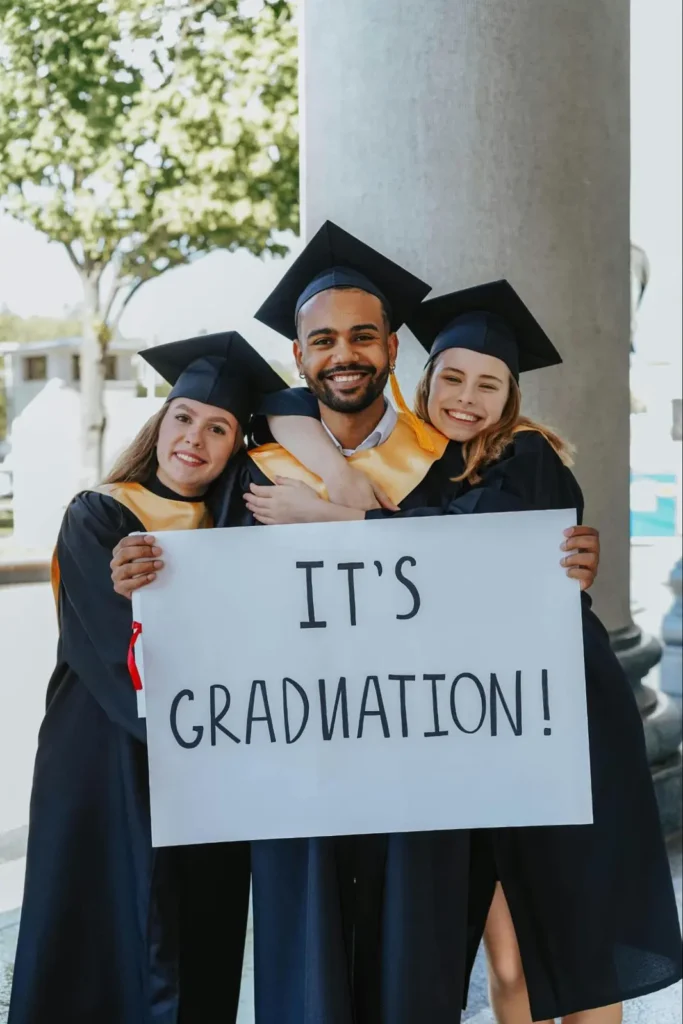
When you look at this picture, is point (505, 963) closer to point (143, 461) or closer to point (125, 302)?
point (143, 461)

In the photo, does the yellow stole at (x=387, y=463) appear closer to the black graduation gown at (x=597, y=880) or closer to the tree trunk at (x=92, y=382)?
the black graduation gown at (x=597, y=880)

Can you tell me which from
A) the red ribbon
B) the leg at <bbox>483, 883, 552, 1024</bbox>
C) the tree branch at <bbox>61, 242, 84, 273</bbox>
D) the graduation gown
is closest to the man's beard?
the graduation gown

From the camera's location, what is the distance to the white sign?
2146mm

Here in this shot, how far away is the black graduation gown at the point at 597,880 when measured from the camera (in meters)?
2.41

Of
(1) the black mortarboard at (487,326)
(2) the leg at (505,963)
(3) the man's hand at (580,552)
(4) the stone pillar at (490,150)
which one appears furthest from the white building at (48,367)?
(3) the man's hand at (580,552)

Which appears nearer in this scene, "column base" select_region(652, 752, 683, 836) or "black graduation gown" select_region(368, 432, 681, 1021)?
"black graduation gown" select_region(368, 432, 681, 1021)

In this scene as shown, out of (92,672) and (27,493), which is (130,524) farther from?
(27,493)

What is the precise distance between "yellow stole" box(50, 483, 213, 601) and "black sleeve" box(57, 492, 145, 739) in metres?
0.02

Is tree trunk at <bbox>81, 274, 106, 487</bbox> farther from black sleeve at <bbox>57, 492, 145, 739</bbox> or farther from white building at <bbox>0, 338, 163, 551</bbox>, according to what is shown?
black sleeve at <bbox>57, 492, 145, 739</bbox>

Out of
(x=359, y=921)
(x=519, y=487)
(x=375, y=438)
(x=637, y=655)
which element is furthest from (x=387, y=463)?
(x=637, y=655)

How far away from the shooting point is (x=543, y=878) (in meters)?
2.41

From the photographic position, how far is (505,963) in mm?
2600

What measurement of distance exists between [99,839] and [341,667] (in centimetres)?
71

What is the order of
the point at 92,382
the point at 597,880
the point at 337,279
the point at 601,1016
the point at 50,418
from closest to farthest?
1. the point at 337,279
2. the point at 597,880
3. the point at 601,1016
4. the point at 50,418
5. the point at 92,382
